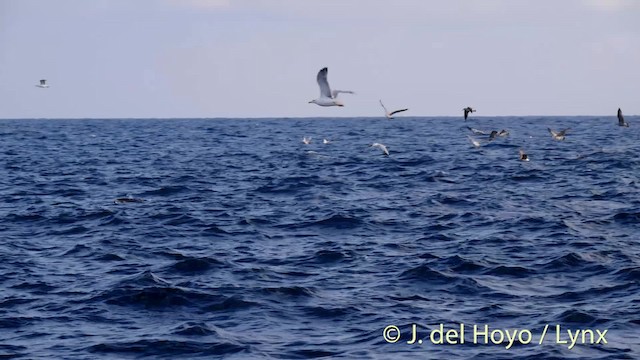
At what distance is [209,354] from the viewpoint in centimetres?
1220

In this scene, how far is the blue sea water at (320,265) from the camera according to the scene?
41.9ft

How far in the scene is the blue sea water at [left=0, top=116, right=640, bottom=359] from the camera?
12.8 metres

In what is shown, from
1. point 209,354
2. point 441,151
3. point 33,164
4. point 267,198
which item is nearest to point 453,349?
point 209,354

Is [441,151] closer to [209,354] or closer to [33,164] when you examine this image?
[33,164]
